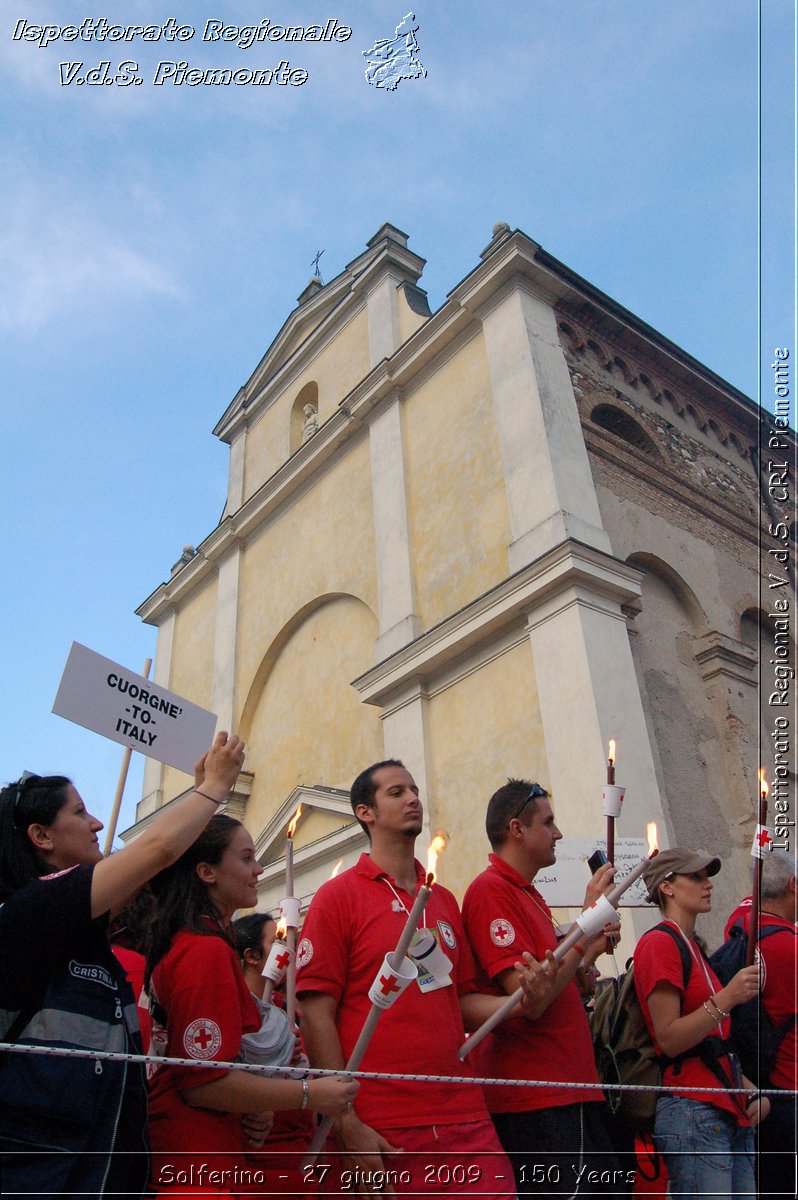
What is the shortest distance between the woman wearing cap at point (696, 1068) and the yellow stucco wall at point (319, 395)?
11.9m

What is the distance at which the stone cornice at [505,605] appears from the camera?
29.1ft

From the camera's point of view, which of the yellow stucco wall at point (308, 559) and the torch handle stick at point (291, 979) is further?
the yellow stucco wall at point (308, 559)

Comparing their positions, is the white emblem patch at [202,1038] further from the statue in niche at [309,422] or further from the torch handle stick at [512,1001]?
the statue in niche at [309,422]

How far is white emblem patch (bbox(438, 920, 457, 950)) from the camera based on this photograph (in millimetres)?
2945

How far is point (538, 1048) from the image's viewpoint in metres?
2.88

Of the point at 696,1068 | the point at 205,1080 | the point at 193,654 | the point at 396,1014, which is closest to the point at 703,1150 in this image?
the point at 696,1068

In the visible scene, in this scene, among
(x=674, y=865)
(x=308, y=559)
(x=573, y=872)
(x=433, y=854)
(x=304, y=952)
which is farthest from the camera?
(x=308, y=559)

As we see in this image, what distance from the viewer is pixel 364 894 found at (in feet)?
9.61

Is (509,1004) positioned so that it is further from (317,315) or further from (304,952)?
(317,315)

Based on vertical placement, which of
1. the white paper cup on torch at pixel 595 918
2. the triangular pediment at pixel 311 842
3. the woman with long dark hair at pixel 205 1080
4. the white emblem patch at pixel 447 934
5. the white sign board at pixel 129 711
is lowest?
the woman with long dark hair at pixel 205 1080

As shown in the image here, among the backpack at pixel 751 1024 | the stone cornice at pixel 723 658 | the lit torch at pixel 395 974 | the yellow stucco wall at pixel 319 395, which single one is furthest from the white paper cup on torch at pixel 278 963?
the yellow stucco wall at pixel 319 395

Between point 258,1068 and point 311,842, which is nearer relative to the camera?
point 258,1068

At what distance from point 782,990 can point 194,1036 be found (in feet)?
7.02

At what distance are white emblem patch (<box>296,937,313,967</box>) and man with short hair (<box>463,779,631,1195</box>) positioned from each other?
59 cm
